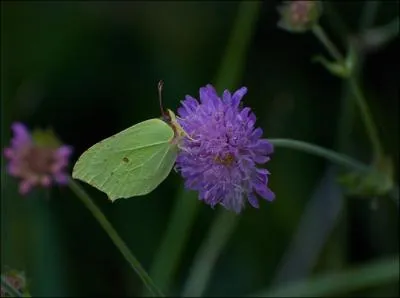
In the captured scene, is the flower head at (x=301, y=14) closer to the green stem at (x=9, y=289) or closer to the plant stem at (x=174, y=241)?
the plant stem at (x=174, y=241)

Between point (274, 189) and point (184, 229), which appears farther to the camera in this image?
point (274, 189)

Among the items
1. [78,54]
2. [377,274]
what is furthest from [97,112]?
[377,274]

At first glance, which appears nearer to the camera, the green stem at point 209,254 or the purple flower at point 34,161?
the green stem at point 209,254

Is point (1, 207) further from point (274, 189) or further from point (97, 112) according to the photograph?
point (274, 189)

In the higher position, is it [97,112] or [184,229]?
[97,112]

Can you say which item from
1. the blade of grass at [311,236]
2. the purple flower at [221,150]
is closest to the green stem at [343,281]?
the blade of grass at [311,236]

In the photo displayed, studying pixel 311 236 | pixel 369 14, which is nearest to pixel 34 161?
pixel 311 236
